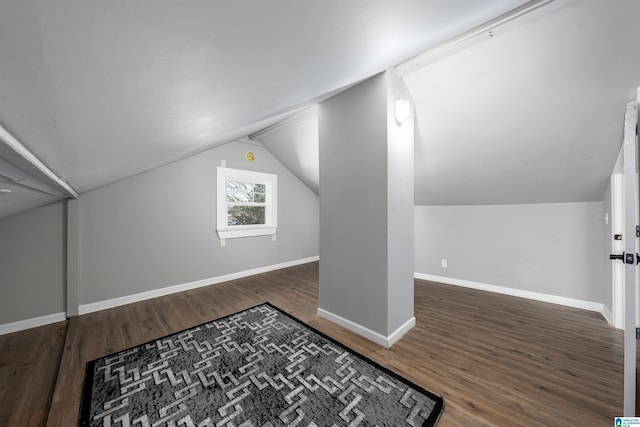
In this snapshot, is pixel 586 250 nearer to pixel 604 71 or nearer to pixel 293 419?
pixel 604 71

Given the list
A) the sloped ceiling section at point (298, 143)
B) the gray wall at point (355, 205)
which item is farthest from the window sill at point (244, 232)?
the gray wall at point (355, 205)

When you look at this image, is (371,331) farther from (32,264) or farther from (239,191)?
(32,264)

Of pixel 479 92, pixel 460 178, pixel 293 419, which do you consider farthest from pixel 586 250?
pixel 293 419

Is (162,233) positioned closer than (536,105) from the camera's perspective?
No

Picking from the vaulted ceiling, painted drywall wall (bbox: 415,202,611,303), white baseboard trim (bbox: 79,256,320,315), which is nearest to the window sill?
white baseboard trim (bbox: 79,256,320,315)

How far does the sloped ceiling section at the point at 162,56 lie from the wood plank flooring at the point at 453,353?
1566mm

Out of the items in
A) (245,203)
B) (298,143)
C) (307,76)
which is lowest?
(245,203)

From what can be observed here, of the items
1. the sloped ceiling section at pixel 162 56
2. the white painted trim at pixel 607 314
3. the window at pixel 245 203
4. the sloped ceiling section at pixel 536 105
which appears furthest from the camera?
the window at pixel 245 203

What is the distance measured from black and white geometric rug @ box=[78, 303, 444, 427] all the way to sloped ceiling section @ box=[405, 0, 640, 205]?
2322 mm

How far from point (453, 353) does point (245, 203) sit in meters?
3.46

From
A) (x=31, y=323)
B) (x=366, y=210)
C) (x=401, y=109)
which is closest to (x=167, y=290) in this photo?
(x=31, y=323)

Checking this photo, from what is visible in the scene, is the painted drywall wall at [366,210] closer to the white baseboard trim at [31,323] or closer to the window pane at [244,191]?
the window pane at [244,191]

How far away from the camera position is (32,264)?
93.4 inches

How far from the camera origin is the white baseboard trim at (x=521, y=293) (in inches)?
106
